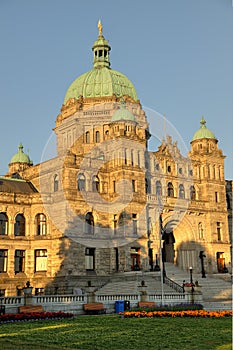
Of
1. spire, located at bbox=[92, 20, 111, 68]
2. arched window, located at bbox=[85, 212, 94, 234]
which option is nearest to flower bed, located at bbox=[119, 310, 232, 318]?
arched window, located at bbox=[85, 212, 94, 234]

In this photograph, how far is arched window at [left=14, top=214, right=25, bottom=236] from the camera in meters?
55.2

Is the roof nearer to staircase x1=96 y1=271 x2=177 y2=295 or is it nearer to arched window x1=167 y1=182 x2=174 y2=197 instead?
staircase x1=96 y1=271 x2=177 y2=295

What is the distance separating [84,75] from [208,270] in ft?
107

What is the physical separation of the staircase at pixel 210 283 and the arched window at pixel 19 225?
1715 cm

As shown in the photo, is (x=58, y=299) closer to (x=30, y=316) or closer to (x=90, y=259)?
(x=30, y=316)

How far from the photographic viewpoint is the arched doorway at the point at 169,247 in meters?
65.8

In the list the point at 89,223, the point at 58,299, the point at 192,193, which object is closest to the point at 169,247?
the point at 192,193

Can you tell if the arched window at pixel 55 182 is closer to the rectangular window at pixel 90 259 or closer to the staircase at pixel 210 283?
the rectangular window at pixel 90 259

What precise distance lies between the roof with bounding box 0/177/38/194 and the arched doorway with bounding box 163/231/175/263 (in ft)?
61.3

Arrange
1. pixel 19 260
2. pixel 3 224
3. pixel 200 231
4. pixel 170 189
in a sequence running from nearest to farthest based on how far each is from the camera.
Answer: pixel 3 224 < pixel 19 260 < pixel 200 231 < pixel 170 189

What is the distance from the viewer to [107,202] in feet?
190

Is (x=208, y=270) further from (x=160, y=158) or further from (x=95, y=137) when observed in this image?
(x=95, y=137)

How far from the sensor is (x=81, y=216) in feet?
180

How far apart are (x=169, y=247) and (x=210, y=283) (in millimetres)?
11718
